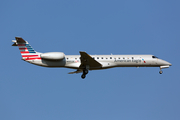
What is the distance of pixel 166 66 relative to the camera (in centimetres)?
3222

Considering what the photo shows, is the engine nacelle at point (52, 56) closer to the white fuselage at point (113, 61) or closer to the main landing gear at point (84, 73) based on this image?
the white fuselage at point (113, 61)

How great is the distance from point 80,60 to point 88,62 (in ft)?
4.23

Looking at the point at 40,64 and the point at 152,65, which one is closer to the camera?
the point at 40,64

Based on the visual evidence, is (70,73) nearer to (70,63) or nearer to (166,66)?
(70,63)

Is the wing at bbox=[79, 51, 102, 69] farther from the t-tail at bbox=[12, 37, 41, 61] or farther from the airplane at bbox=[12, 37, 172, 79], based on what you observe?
the t-tail at bbox=[12, 37, 41, 61]

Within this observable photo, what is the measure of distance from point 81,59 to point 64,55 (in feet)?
6.75

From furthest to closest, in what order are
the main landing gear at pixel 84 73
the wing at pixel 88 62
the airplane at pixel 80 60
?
the main landing gear at pixel 84 73
the airplane at pixel 80 60
the wing at pixel 88 62

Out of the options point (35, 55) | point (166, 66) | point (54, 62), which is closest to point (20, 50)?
point (35, 55)

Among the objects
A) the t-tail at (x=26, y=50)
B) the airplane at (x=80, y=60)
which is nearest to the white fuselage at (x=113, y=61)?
the airplane at (x=80, y=60)

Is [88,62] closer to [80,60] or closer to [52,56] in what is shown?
[80,60]

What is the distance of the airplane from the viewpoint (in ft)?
93.2

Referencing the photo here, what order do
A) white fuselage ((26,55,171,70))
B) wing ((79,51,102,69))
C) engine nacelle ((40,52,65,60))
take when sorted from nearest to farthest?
wing ((79,51,102,69)) → engine nacelle ((40,52,65,60)) → white fuselage ((26,55,171,70))

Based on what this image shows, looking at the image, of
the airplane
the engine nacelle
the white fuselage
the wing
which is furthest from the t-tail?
the wing

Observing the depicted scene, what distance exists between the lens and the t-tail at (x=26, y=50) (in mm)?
28984
